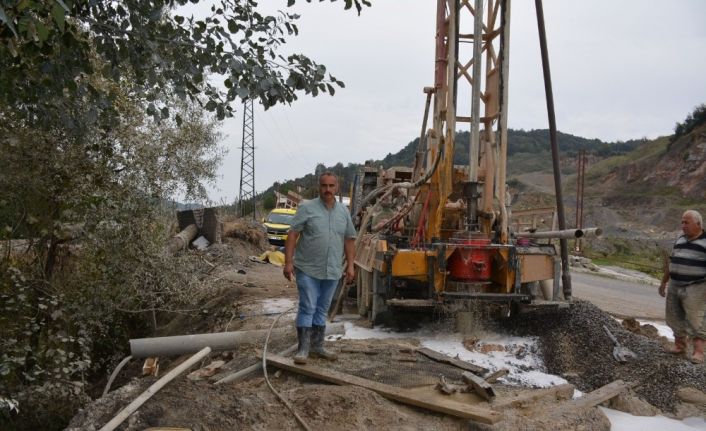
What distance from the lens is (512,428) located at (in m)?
4.42

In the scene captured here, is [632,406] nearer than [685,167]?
Yes

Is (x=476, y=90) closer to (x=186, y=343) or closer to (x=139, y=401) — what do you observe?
(x=186, y=343)

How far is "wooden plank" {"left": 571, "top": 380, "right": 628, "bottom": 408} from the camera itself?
5.00m

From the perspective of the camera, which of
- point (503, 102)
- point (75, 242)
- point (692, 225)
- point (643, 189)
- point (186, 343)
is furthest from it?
point (643, 189)

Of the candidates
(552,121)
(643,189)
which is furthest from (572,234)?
(643,189)

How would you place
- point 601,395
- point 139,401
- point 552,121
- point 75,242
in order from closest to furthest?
point 139,401
point 601,395
point 75,242
point 552,121

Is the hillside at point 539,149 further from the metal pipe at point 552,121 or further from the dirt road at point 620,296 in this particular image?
the metal pipe at point 552,121

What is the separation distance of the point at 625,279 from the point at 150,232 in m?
16.0

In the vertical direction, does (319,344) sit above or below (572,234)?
below

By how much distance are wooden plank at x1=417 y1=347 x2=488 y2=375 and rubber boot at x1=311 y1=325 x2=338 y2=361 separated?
1.03 meters

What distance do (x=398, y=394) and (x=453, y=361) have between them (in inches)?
52.2

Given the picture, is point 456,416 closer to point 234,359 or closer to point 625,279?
point 234,359

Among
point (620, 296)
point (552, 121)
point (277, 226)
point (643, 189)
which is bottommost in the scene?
point (620, 296)

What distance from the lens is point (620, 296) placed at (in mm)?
14070
